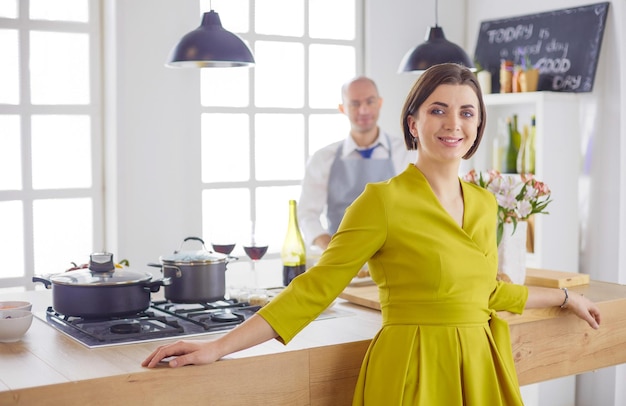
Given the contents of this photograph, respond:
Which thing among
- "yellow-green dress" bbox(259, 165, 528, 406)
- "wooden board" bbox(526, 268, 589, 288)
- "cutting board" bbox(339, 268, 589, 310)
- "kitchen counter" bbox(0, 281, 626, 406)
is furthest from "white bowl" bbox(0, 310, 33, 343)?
"wooden board" bbox(526, 268, 589, 288)

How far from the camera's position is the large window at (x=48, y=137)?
14.0 ft

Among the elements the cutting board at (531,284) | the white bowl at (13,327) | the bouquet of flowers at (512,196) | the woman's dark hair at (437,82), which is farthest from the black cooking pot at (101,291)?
the bouquet of flowers at (512,196)

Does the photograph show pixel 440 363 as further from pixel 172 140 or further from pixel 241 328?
pixel 172 140

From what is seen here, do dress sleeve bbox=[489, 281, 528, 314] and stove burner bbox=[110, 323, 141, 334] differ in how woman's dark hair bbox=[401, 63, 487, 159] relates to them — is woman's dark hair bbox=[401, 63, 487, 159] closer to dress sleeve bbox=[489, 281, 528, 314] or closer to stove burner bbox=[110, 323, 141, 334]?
dress sleeve bbox=[489, 281, 528, 314]

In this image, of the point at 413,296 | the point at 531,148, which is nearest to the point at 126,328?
the point at 413,296

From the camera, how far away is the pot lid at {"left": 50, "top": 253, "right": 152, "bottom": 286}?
2283 millimetres

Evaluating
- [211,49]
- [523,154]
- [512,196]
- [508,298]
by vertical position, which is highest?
[211,49]

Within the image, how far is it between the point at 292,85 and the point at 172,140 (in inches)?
36.5

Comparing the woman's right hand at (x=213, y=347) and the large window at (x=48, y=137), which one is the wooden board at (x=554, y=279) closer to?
the woman's right hand at (x=213, y=347)

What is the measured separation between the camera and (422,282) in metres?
2.05

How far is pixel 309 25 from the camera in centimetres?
512

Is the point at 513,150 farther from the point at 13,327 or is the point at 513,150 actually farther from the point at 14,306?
the point at 13,327

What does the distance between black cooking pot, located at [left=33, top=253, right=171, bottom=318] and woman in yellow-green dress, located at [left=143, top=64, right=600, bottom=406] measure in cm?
37

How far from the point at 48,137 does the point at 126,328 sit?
7.83 feet
